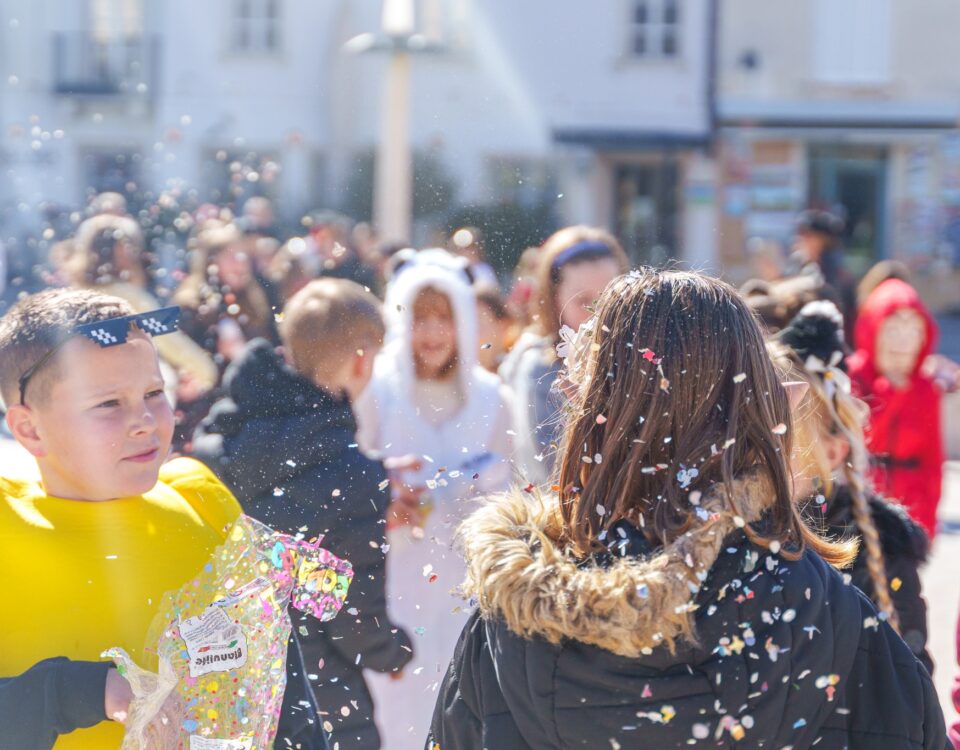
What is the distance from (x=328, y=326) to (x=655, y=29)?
13.7m

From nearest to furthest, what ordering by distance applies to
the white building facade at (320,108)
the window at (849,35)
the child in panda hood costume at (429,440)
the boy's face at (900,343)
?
the child in panda hood costume at (429,440)
the white building facade at (320,108)
the boy's face at (900,343)
the window at (849,35)

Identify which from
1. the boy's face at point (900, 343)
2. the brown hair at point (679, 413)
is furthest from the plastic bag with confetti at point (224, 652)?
the boy's face at point (900, 343)

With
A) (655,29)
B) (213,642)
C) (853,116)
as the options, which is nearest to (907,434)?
(213,642)

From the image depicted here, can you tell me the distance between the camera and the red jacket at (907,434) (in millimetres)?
4285

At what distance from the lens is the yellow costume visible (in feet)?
5.53

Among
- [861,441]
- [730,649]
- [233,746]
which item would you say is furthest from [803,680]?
[861,441]

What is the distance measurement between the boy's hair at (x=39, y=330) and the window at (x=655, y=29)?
40.2 ft

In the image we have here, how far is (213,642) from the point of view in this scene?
1.72 metres

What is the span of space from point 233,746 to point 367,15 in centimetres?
372

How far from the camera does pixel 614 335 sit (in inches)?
59.9

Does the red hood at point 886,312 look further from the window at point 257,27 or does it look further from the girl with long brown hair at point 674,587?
the window at point 257,27

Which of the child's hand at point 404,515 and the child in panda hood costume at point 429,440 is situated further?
the child's hand at point 404,515

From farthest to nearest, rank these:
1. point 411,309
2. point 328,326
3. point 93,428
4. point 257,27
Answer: point 257,27 < point 411,309 < point 328,326 < point 93,428

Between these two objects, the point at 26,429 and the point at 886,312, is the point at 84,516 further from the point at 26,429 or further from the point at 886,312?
the point at 886,312
